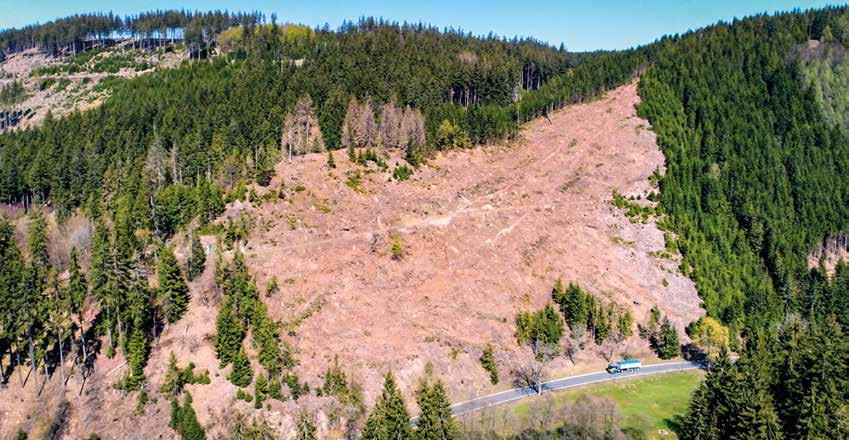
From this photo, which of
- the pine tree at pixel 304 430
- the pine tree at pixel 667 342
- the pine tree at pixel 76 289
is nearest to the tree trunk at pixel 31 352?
the pine tree at pixel 76 289

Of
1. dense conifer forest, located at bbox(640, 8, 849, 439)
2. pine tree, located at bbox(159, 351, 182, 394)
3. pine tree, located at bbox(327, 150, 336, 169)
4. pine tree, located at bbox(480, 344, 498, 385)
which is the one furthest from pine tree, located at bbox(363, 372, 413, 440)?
pine tree, located at bbox(327, 150, 336, 169)

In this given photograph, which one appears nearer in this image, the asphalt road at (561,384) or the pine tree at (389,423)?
the pine tree at (389,423)

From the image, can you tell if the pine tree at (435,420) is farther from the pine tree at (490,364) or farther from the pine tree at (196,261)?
the pine tree at (196,261)

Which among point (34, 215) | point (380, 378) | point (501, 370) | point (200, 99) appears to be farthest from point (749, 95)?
point (34, 215)

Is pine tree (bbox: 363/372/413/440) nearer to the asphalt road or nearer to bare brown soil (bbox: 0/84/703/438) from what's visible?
bare brown soil (bbox: 0/84/703/438)

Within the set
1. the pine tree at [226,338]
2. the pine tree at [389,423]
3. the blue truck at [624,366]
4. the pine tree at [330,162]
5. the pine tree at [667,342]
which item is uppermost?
the pine tree at [330,162]

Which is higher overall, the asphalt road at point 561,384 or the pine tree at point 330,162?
the pine tree at point 330,162

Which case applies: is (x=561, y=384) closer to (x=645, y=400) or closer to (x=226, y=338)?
(x=645, y=400)
